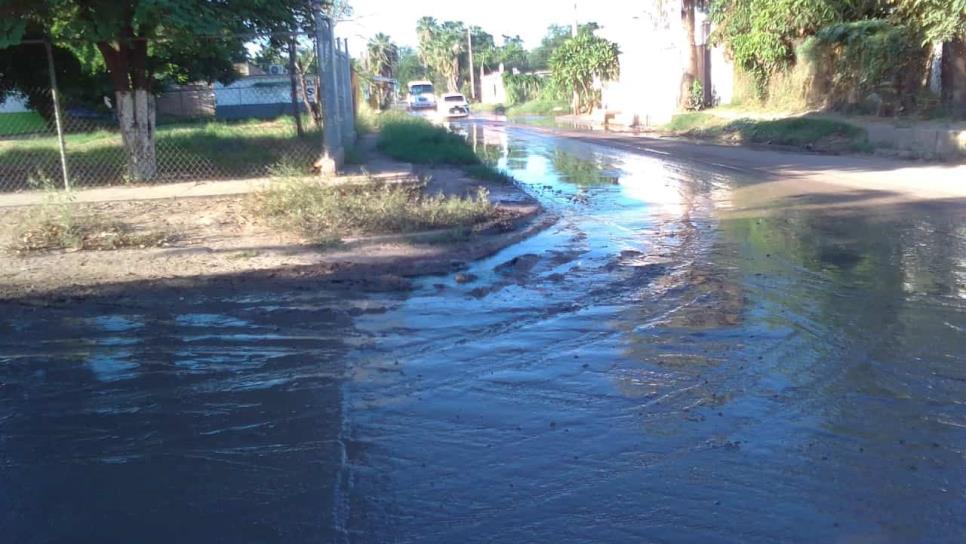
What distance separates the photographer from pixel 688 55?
3925 centimetres

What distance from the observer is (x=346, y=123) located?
838 inches

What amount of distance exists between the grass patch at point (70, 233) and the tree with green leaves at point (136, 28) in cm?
314

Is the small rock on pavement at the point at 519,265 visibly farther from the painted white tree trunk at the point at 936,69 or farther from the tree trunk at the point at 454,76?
the tree trunk at the point at 454,76

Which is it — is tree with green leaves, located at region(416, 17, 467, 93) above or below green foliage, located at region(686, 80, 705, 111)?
above

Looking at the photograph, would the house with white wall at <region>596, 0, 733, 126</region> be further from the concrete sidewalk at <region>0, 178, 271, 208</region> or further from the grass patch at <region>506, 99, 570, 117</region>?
the concrete sidewalk at <region>0, 178, 271, 208</region>

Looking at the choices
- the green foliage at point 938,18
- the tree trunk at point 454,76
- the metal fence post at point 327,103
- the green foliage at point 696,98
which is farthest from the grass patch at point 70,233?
the tree trunk at point 454,76

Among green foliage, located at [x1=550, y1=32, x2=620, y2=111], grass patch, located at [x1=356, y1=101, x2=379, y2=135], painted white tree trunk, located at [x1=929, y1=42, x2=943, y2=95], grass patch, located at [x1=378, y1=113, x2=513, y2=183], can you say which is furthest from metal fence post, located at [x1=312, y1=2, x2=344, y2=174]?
green foliage, located at [x1=550, y1=32, x2=620, y2=111]

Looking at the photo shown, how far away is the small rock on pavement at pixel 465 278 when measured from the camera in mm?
8977

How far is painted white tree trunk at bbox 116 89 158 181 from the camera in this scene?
14891 millimetres

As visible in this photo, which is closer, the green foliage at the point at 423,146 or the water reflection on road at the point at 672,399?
the water reflection on road at the point at 672,399

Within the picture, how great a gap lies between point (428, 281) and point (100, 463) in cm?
455

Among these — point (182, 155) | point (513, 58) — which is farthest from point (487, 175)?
point (513, 58)

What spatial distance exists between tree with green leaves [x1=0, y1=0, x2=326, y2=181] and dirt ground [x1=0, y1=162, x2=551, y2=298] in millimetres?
2630

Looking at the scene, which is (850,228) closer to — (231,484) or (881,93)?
(231,484)
